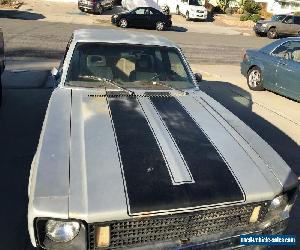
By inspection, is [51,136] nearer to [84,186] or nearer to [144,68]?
[84,186]

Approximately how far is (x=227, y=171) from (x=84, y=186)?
1199mm

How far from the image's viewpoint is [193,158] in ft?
10.3

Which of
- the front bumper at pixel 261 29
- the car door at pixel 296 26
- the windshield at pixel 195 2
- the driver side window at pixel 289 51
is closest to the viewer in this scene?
the driver side window at pixel 289 51

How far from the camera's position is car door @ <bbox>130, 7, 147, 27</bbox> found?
70.7ft

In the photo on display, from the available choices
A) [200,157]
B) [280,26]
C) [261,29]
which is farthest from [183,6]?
[200,157]

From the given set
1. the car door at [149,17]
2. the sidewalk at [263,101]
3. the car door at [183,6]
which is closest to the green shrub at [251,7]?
the car door at [183,6]

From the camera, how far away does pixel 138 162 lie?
298 cm

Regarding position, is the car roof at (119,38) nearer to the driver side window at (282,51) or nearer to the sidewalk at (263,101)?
the sidewalk at (263,101)

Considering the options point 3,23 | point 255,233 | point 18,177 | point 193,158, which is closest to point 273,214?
point 255,233

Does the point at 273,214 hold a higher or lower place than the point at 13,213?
higher

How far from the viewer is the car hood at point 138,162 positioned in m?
2.56

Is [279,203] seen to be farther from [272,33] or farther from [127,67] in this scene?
[272,33]

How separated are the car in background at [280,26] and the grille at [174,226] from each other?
23364mm

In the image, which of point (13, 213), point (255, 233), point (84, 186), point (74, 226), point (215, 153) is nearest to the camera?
point (74, 226)
